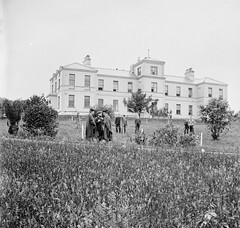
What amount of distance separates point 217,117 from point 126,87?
967 inches

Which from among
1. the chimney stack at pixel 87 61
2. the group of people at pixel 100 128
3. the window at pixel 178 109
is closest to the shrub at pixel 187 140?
the group of people at pixel 100 128

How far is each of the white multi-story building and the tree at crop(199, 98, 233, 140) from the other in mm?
14863

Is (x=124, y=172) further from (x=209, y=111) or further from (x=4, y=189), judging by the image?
(x=209, y=111)

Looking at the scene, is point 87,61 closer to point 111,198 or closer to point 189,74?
point 189,74

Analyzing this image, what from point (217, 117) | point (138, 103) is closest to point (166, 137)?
point (217, 117)

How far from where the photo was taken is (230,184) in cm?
386

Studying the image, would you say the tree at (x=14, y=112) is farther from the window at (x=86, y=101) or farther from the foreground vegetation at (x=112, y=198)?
the window at (x=86, y=101)

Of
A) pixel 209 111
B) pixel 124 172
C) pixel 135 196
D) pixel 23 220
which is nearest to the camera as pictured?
pixel 23 220

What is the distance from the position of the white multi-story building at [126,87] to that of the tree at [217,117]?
48.8ft

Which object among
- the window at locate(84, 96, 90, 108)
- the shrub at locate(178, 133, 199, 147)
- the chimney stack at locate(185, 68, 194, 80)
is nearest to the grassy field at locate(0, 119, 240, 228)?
the shrub at locate(178, 133, 199, 147)

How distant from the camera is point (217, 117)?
76.2 ft

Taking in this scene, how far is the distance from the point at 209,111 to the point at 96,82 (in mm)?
21032

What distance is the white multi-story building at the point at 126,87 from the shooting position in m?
35.1

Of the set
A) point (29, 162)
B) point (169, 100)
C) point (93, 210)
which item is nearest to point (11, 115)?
point (29, 162)
